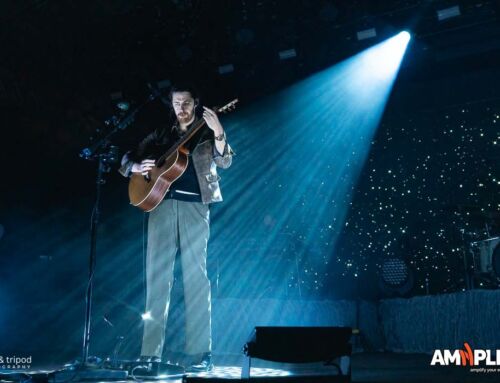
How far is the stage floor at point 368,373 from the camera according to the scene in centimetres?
277

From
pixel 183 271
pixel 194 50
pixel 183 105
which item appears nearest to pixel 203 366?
pixel 183 271

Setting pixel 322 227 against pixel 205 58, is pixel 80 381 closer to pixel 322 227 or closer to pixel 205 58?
pixel 205 58

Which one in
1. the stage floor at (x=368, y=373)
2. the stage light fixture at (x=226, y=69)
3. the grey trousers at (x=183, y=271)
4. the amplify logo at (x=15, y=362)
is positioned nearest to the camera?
the stage floor at (x=368, y=373)

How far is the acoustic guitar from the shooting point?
3.76m

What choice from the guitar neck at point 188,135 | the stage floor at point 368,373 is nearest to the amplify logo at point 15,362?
the stage floor at point 368,373

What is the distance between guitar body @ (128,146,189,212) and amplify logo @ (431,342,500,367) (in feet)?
7.70

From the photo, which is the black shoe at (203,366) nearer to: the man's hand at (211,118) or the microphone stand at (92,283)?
the microphone stand at (92,283)

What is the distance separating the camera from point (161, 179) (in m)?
3.79

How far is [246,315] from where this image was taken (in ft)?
18.7

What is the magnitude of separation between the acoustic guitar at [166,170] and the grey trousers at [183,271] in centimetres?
9

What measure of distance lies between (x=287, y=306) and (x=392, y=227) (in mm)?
2628

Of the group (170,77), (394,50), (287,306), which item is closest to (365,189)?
(394,50)

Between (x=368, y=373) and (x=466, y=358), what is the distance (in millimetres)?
1219

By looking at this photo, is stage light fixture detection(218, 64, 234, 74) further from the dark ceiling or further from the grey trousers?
the grey trousers
